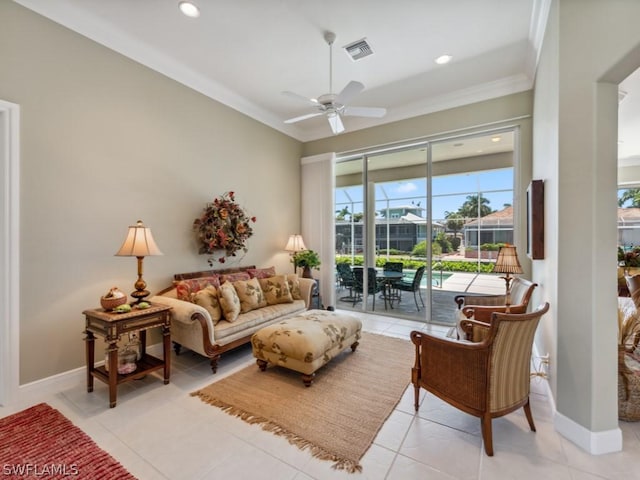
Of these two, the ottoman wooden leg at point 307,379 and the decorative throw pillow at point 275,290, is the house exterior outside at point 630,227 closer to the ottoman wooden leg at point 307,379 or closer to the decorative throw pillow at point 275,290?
the decorative throw pillow at point 275,290

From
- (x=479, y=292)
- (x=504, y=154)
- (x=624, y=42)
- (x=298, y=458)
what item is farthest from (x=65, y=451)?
(x=504, y=154)

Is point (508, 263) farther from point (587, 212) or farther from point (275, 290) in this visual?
point (275, 290)

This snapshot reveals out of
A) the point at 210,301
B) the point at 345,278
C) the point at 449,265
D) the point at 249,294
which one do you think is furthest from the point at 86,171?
the point at 449,265

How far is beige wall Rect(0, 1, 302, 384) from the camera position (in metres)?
2.43

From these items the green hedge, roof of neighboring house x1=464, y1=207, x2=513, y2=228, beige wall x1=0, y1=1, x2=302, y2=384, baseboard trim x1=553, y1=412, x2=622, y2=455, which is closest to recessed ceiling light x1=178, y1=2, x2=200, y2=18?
beige wall x1=0, y1=1, x2=302, y2=384

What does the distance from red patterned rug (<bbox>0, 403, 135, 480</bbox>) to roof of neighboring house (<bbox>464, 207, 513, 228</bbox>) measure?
464 centimetres

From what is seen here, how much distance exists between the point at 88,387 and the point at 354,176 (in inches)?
184

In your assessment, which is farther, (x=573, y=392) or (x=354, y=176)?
Result: (x=354, y=176)

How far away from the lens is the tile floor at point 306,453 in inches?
65.2

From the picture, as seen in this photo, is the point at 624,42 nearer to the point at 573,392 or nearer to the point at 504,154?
the point at 573,392

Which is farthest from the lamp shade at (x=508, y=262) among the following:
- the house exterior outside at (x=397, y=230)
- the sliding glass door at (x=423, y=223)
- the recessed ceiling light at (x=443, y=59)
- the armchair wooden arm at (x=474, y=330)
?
the recessed ceiling light at (x=443, y=59)

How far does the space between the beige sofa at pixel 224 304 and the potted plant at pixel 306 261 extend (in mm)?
610

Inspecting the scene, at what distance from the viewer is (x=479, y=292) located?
4320mm

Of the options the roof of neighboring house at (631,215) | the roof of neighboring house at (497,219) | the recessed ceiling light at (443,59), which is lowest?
the roof of neighboring house at (497,219)
